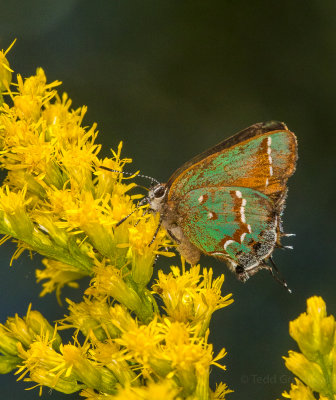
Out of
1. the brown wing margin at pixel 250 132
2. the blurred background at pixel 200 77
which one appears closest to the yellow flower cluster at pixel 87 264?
the brown wing margin at pixel 250 132

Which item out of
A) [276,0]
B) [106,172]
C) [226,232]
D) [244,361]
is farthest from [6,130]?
[276,0]

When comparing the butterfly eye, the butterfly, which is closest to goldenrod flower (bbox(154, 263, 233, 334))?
the butterfly

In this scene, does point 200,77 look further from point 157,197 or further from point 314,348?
point 314,348

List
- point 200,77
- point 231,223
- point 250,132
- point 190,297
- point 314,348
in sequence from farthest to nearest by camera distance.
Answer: point 200,77
point 231,223
point 250,132
point 190,297
point 314,348

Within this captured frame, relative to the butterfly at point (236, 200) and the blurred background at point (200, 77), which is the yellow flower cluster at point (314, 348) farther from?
the blurred background at point (200, 77)

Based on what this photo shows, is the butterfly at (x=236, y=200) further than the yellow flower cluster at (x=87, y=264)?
Yes

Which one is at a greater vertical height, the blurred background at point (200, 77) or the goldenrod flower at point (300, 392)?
the blurred background at point (200, 77)

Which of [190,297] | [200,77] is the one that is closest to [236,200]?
[190,297]

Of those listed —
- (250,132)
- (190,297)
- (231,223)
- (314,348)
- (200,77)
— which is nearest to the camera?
(314,348)
